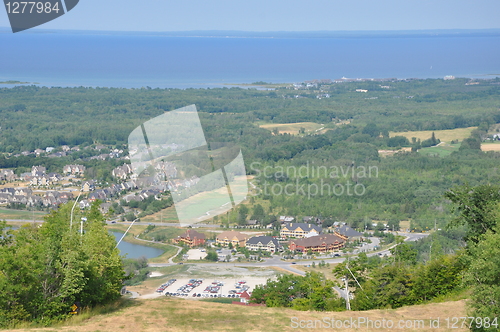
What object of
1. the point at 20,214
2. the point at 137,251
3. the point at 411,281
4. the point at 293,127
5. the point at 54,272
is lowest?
the point at 293,127

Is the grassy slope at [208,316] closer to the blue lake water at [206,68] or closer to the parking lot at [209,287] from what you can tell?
the parking lot at [209,287]

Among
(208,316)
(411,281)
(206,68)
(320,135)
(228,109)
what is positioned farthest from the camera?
(206,68)

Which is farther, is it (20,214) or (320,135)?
(320,135)

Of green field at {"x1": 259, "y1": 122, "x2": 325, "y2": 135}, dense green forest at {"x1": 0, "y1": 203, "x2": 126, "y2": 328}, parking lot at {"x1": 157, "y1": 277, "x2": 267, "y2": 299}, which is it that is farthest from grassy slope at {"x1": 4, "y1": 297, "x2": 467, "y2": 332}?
green field at {"x1": 259, "y1": 122, "x2": 325, "y2": 135}

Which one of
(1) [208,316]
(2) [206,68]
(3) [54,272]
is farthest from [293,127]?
(2) [206,68]

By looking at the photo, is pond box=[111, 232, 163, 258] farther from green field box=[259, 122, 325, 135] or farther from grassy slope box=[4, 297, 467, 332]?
green field box=[259, 122, 325, 135]

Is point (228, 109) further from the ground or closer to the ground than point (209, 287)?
further from the ground

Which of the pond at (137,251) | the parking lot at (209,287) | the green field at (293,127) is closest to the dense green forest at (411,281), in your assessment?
the parking lot at (209,287)

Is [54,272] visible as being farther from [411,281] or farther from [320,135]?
[320,135]

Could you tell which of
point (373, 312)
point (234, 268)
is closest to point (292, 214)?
point (234, 268)
